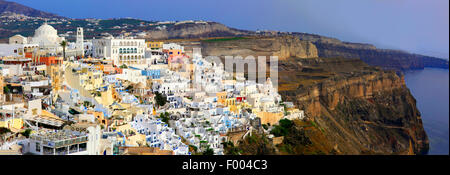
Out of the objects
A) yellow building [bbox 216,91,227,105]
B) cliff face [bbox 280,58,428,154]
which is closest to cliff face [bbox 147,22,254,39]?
cliff face [bbox 280,58,428,154]

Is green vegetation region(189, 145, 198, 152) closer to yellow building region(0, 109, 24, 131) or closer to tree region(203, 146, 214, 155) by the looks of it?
tree region(203, 146, 214, 155)

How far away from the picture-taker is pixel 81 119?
25031 mm

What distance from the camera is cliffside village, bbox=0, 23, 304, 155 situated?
22.6 meters

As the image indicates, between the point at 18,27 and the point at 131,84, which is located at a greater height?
the point at 18,27

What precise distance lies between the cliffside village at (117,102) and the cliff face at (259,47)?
3524 cm

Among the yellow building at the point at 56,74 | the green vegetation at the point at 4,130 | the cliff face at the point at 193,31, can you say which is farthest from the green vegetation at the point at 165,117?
the cliff face at the point at 193,31

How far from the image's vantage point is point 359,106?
221 feet

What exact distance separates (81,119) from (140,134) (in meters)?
2.73

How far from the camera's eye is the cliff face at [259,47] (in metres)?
79.6

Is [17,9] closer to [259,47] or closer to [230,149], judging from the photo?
[259,47]

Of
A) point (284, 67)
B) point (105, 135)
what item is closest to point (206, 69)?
point (105, 135)

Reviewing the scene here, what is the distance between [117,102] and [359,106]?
4453 centimetres

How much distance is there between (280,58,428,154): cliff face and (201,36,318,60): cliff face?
Answer: 4210mm
